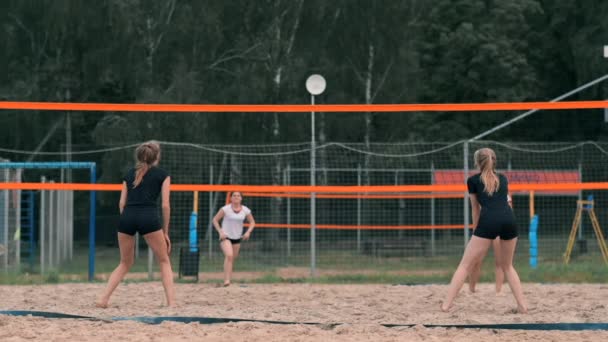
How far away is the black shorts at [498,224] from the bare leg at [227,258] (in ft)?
13.7

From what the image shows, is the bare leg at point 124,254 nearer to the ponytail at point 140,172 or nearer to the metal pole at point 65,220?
the ponytail at point 140,172

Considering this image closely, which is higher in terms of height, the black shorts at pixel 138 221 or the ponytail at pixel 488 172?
the ponytail at pixel 488 172

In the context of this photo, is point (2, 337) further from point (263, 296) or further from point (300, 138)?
point (300, 138)

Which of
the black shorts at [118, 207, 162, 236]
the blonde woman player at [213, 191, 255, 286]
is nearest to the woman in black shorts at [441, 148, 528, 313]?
the black shorts at [118, 207, 162, 236]

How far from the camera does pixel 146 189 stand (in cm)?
773

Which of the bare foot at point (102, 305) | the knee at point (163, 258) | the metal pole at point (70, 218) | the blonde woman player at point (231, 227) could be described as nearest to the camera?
the knee at point (163, 258)

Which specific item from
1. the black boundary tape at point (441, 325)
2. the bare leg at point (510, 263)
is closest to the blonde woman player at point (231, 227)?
→ the black boundary tape at point (441, 325)

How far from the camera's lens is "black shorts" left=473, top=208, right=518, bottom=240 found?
7555 mm

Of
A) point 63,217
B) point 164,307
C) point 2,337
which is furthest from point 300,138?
point 2,337

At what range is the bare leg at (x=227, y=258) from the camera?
1112 cm

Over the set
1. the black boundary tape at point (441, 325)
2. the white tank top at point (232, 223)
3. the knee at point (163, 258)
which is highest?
A: the white tank top at point (232, 223)

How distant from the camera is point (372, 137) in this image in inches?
979

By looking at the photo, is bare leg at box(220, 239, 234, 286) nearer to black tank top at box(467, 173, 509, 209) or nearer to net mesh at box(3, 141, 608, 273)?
net mesh at box(3, 141, 608, 273)

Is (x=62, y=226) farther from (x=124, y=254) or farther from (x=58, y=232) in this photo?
(x=124, y=254)
